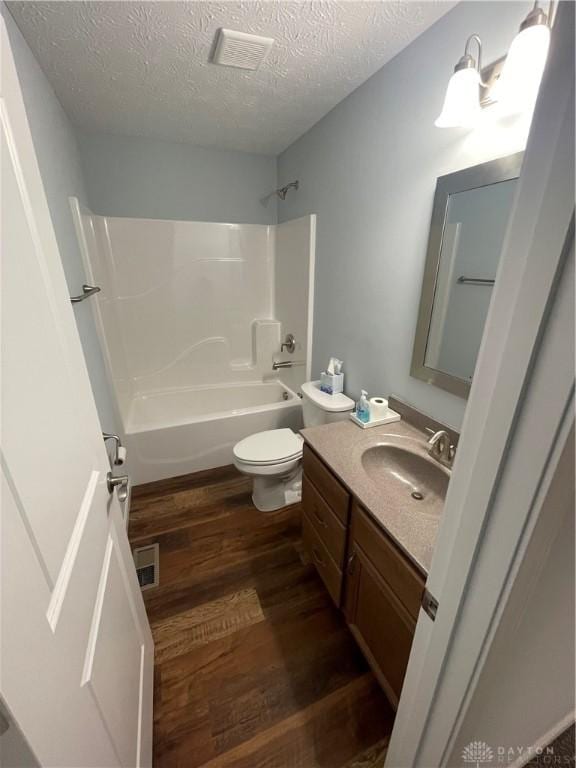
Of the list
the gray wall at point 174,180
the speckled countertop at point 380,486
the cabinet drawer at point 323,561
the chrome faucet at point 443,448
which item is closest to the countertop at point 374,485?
the speckled countertop at point 380,486

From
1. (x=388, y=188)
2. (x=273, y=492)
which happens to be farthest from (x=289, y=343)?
(x=388, y=188)

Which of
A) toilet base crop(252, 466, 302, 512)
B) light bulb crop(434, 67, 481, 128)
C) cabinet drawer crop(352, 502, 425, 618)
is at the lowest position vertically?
toilet base crop(252, 466, 302, 512)

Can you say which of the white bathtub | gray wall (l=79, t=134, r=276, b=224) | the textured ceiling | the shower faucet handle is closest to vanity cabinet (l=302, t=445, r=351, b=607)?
the white bathtub

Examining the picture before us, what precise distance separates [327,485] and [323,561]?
43 centimetres

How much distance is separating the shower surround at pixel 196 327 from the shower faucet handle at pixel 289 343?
6 cm

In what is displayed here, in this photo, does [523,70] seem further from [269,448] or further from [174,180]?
[174,180]

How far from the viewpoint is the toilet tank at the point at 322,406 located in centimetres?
176

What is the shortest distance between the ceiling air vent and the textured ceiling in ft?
0.10

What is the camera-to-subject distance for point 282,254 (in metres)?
2.65

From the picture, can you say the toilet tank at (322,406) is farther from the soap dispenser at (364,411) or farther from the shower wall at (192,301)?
the shower wall at (192,301)

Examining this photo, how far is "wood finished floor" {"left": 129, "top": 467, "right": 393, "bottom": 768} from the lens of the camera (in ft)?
3.47

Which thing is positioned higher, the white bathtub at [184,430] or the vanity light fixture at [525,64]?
the vanity light fixture at [525,64]

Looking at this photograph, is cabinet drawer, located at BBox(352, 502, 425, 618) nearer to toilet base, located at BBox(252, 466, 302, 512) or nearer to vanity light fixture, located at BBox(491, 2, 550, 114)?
toilet base, located at BBox(252, 466, 302, 512)

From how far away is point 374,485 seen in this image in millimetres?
1113
